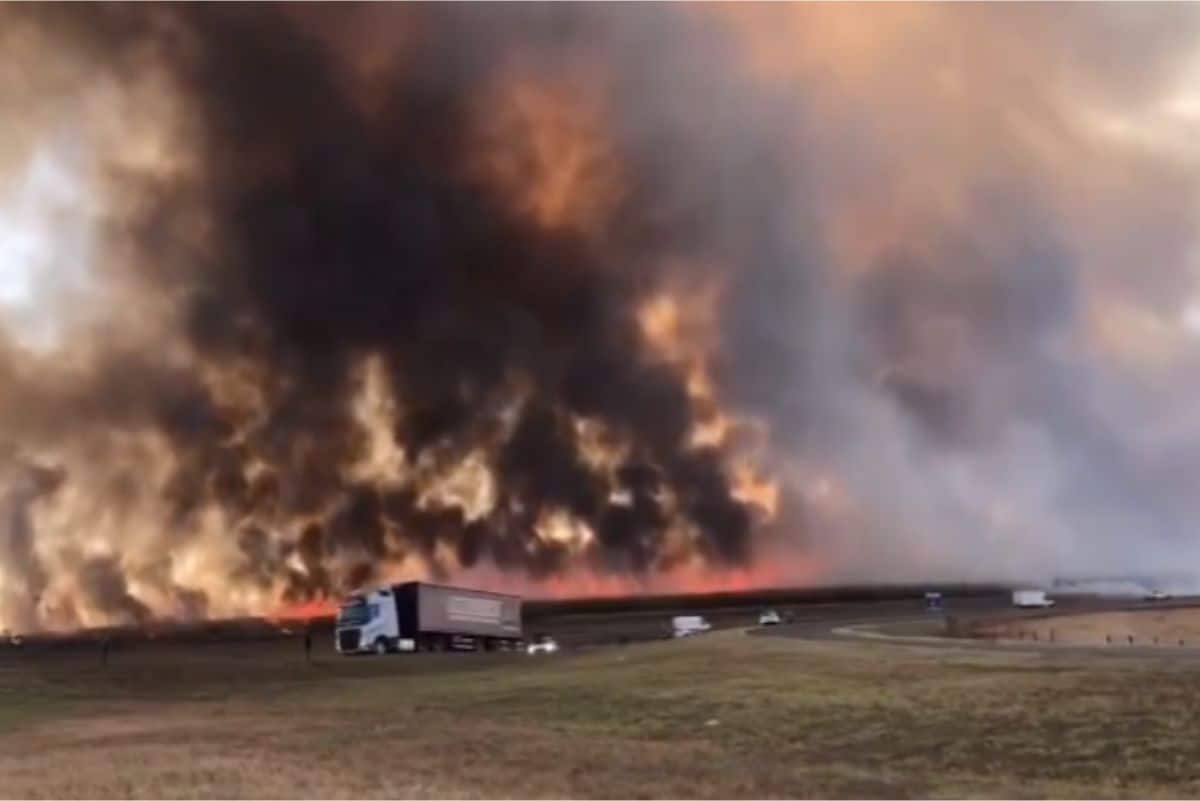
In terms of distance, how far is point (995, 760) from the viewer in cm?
2877

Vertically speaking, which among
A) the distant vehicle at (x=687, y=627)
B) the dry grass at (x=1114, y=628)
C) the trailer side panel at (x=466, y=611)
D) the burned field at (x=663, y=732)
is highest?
the trailer side panel at (x=466, y=611)

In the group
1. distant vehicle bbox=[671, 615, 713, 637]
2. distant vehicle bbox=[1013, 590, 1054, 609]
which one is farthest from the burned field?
distant vehicle bbox=[1013, 590, 1054, 609]

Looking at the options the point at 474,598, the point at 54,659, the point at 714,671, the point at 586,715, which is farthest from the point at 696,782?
the point at 54,659

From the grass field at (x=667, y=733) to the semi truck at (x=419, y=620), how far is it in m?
25.8

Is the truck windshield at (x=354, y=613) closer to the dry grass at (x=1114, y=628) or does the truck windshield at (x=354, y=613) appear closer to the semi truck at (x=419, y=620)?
the semi truck at (x=419, y=620)

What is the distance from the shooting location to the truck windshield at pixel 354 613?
8802cm

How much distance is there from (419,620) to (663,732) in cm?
5187

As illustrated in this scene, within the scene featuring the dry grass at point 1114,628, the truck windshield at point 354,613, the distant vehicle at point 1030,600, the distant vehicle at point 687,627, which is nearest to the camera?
the truck windshield at point 354,613

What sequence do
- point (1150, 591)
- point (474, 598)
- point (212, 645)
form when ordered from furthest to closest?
point (1150, 591) → point (212, 645) → point (474, 598)

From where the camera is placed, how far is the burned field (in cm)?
2623

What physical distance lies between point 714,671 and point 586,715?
12925 mm

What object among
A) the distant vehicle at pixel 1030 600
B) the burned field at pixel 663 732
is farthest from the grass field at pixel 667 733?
the distant vehicle at pixel 1030 600

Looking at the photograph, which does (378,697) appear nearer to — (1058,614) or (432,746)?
(432,746)

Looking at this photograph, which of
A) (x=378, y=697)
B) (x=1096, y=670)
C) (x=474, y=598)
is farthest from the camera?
(x=474, y=598)
